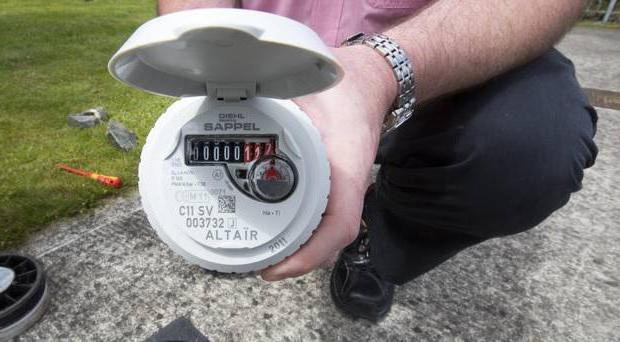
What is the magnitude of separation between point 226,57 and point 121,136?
1720 mm

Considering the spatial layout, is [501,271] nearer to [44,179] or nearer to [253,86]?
[253,86]

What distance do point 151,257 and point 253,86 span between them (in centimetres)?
99

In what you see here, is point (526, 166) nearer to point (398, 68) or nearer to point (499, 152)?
point (499, 152)

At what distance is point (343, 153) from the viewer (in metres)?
0.69

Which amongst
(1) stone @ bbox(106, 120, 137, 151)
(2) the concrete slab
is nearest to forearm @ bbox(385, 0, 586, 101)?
(1) stone @ bbox(106, 120, 137, 151)

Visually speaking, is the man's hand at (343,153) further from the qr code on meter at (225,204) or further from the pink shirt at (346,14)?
the pink shirt at (346,14)

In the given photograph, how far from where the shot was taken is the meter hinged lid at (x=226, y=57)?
450 mm

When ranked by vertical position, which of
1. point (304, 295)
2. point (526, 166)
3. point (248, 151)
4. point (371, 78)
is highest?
point (371, 78)

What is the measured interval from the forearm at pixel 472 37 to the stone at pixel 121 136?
1552mm

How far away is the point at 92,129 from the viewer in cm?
224

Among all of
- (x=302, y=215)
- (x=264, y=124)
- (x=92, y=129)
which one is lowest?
(x=92, y=129)

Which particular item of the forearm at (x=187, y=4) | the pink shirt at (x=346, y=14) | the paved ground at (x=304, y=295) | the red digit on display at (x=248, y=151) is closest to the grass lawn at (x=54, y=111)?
the paved ground at (x=304, y=295)

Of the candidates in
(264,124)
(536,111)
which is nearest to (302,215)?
(264,124)

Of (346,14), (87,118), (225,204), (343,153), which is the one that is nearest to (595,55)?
(346,14)
